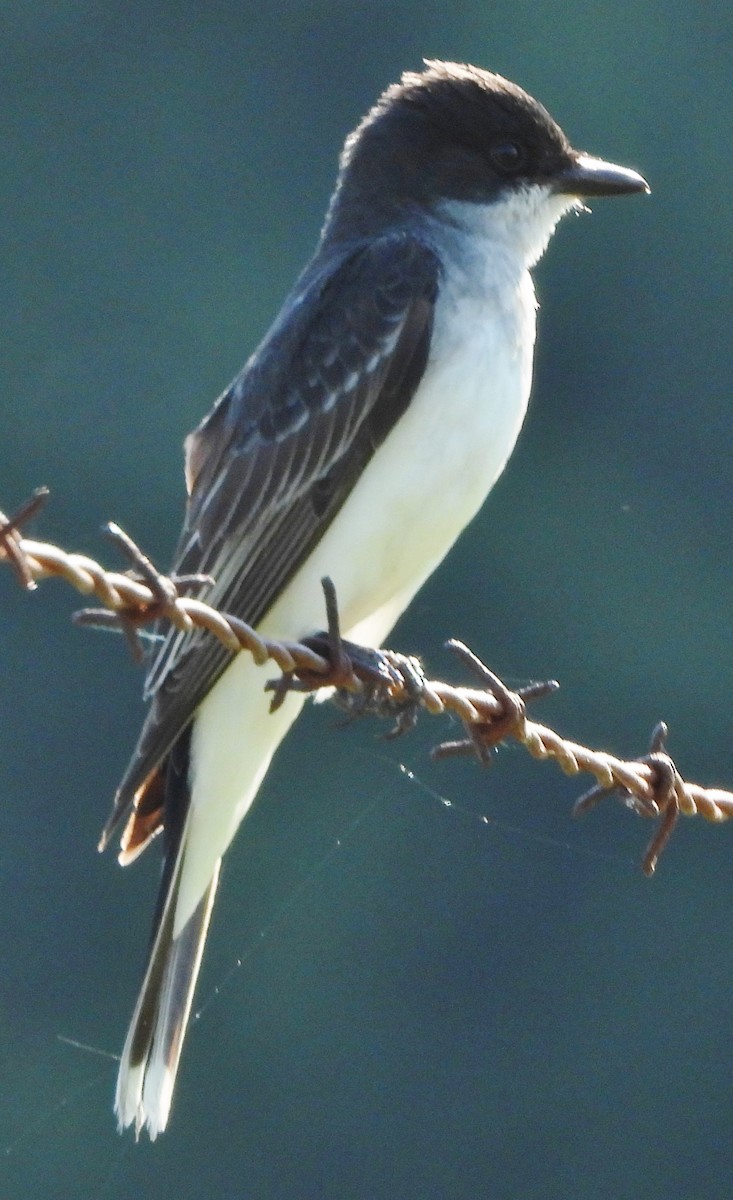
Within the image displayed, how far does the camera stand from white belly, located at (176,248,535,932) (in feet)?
14.6

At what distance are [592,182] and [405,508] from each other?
110cm

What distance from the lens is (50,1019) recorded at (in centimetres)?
747

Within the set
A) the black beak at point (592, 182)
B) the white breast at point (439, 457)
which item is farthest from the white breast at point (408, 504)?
the black beak at point (592, 182)

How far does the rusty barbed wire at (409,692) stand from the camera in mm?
3082

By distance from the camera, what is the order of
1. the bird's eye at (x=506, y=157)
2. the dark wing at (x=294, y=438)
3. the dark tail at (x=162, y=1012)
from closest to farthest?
the dark wing at (x=294, y=438), the dark tail at (x=162, y=1012), the bird's eye at (x=506, y=157)

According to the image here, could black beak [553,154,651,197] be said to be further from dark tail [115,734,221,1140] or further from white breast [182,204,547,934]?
dark tail [115,734,221,1140]

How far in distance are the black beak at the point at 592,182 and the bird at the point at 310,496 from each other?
0.80 ft

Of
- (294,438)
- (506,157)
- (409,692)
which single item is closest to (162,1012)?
(409,692)

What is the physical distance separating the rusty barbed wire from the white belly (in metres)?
0.30

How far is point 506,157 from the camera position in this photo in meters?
5.13

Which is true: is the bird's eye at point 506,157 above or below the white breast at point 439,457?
above

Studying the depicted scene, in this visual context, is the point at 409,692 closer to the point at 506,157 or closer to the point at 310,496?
the point at 310,496

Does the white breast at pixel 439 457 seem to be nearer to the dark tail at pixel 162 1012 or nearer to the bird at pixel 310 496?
the bird at pixel 310 496

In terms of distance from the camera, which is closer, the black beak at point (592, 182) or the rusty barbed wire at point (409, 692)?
the rusty barbed wire at point (409, 692)
